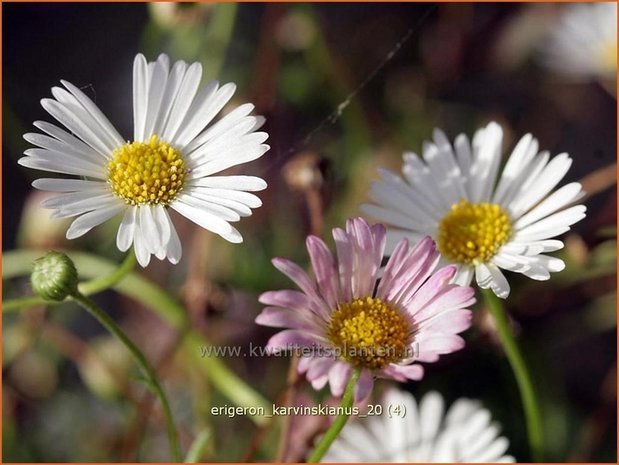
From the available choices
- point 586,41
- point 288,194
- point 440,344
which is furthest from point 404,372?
point 586,41

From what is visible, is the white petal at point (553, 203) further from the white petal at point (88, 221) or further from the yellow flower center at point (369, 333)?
the white petal at point (88, 221)

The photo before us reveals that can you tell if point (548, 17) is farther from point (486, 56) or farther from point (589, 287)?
point (589, 287)

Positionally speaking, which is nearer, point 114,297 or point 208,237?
point 208,237

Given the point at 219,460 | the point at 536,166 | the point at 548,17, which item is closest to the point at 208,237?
the point at 219,460

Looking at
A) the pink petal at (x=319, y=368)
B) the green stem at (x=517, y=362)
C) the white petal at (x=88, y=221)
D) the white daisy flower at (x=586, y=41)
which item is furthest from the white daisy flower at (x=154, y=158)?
the white daisy flower at (x=586, y=41)

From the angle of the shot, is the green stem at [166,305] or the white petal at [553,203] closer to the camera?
the white petal at [553,203]

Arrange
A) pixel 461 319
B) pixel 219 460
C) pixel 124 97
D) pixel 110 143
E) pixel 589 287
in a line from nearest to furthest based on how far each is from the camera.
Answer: pixel 461 319, pixel 110 143, pixel 219 460, pixel 589 287, pixel 124 97

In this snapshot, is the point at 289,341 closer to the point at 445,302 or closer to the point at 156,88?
the point at 445,302
